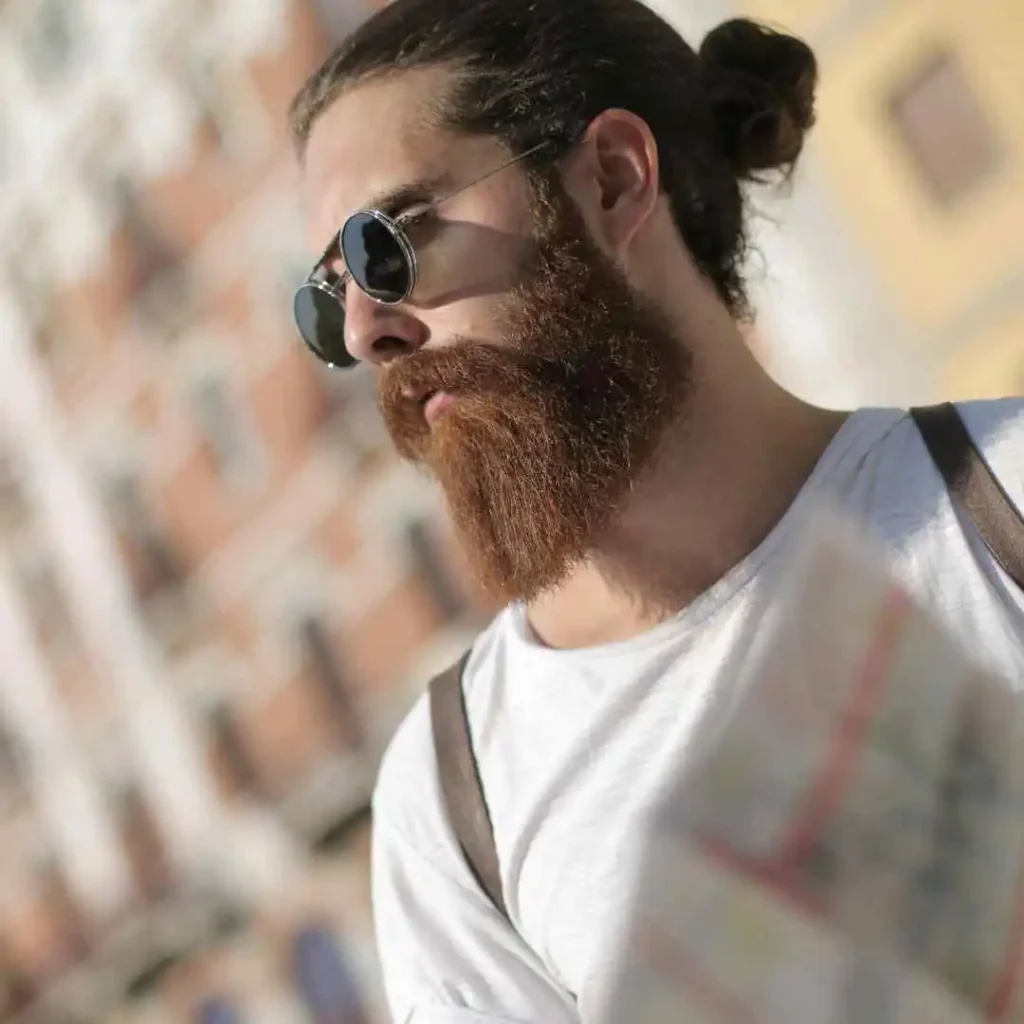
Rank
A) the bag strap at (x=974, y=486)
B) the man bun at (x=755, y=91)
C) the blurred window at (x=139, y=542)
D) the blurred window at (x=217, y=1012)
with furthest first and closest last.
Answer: the blurred window at (x=139, y=542), the blurred window at (x=217, y=1012), the man bun at (x=755, y=91), the bag strap at (x=974, y=486)

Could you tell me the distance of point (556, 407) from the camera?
58cm

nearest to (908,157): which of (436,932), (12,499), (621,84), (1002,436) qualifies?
(621,84)

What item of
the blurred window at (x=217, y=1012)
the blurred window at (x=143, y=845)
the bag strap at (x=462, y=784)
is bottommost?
the blurred window at (x=217, y=1012)

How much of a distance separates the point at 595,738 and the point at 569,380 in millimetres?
238

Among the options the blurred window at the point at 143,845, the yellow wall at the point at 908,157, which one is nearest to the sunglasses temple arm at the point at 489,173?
the yellow wall at the point at 908,157

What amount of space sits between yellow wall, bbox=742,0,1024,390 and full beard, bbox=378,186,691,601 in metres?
0.37

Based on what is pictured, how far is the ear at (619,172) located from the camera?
623 millimetres

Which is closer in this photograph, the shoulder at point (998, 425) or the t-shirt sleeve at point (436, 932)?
the shoulder at point (998, 425)

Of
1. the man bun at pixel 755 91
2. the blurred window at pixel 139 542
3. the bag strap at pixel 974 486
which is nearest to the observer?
the bag strap at pixel 974 486

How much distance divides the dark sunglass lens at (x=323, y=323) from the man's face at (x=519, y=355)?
0.41 feet

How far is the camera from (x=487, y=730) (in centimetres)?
67

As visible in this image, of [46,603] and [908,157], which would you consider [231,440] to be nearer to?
[46,603]

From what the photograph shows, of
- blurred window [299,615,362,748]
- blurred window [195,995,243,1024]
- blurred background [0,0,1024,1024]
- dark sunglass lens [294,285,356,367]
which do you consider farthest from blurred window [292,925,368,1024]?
dark sunglass lens [294,285,356,367]

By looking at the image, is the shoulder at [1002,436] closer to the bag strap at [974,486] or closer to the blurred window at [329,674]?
the bag strap at [974,486]
